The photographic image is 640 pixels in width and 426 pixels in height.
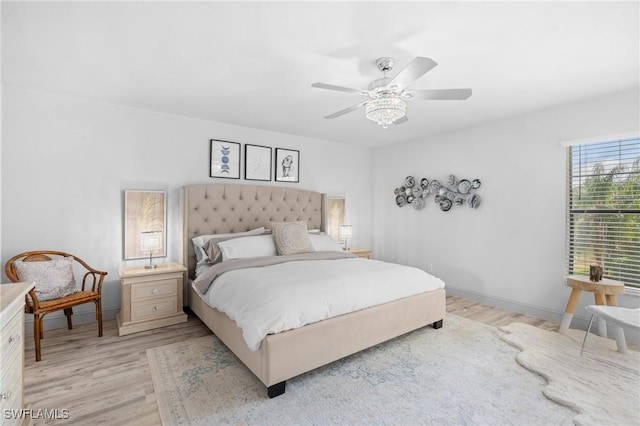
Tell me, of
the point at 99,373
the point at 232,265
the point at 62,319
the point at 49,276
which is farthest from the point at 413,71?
the point at 62,319

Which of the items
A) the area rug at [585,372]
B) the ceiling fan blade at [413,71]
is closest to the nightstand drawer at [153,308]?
the ceiling fan blade at [413,71]

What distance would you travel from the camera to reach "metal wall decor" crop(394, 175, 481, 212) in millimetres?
4215

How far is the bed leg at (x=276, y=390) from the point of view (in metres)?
2.00

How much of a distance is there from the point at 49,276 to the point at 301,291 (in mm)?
2400

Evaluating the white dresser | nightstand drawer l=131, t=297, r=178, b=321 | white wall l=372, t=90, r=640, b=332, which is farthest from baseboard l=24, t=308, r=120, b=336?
white wall l=372, t=90, r=640, b=332

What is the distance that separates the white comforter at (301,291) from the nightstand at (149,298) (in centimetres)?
68

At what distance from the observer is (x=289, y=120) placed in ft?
12.9

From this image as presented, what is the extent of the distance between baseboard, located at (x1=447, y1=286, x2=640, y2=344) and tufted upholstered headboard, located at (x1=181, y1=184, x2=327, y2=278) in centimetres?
225

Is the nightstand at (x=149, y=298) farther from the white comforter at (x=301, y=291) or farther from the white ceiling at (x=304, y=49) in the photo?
the white ceiling at (x=304, y=49)

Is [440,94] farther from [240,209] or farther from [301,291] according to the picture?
[240,209]

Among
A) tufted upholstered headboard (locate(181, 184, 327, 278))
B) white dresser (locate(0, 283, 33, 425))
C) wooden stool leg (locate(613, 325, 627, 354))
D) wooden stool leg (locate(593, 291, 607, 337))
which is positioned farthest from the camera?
tufted upholstered headboard (locate(181, 184, 327, 278))

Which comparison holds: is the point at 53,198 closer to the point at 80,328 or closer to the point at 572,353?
the point at 80,328

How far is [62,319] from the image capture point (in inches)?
123

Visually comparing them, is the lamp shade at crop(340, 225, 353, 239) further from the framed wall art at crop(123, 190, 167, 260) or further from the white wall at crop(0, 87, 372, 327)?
the framed wall art at crop(123, 190, 167, 260)
